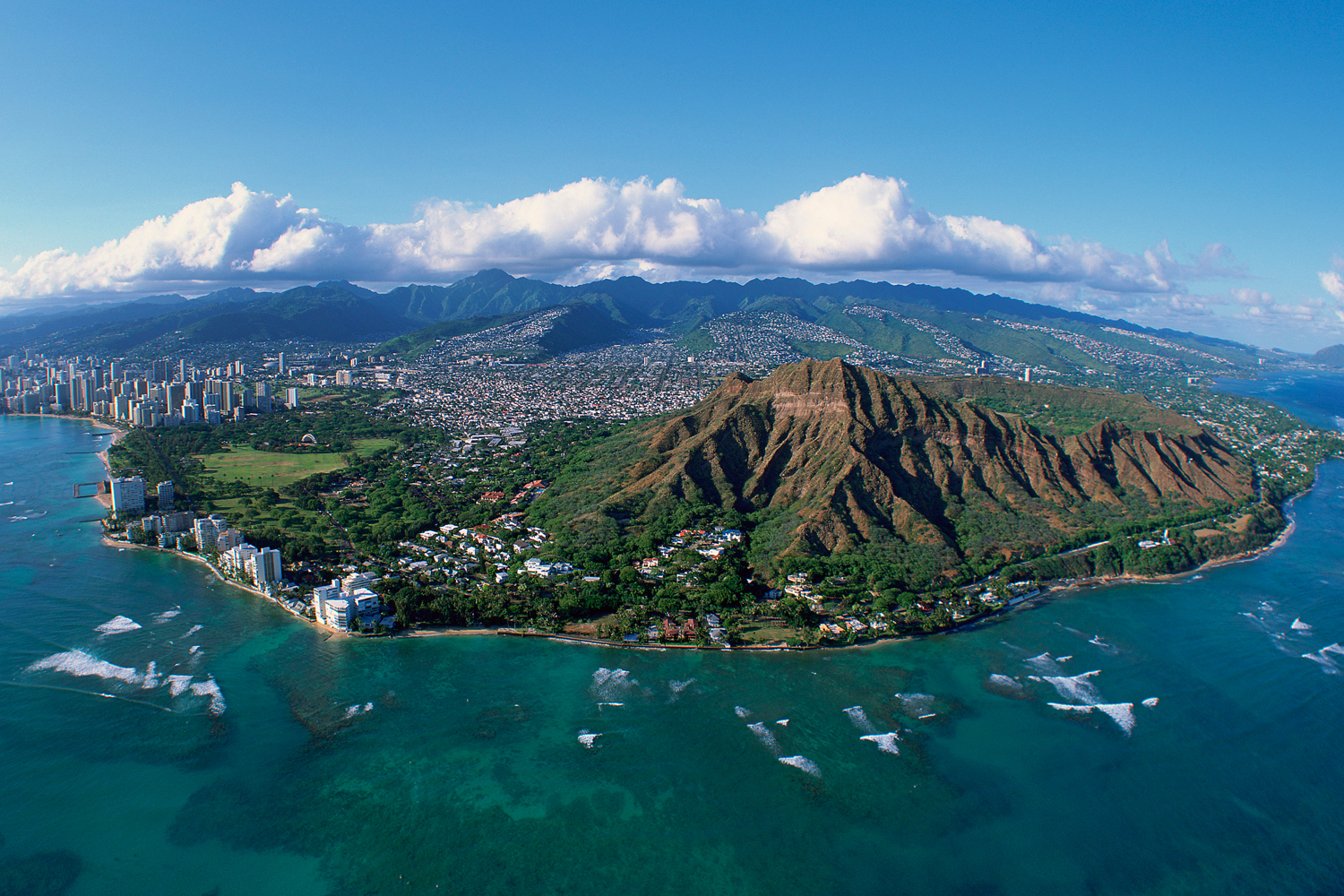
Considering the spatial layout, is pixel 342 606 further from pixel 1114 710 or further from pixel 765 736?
pixel 1114 710

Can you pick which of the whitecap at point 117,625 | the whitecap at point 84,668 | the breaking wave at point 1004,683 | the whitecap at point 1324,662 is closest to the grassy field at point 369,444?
the whitecap at point 117,625

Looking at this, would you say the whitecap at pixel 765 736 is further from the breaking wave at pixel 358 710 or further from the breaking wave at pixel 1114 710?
the breaking wave at pixel 358 710

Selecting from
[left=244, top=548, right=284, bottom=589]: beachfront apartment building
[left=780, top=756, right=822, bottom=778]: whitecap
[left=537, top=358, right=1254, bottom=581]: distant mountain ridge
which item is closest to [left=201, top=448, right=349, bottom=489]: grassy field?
[left=244, top=548, right=284, bottom=589]: beachfront apartment building

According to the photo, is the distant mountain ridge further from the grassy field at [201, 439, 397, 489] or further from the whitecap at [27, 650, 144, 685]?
the grassy field at [201, 439, 397, 489]

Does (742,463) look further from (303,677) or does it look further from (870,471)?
(303,677)

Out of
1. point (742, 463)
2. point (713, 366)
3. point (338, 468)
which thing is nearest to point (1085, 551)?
point (742, 463)

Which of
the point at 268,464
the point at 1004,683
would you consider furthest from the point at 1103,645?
the point at 268,464

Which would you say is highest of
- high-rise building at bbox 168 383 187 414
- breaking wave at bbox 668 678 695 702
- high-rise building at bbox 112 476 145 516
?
high-rise building at bbox 168 383 187 414
